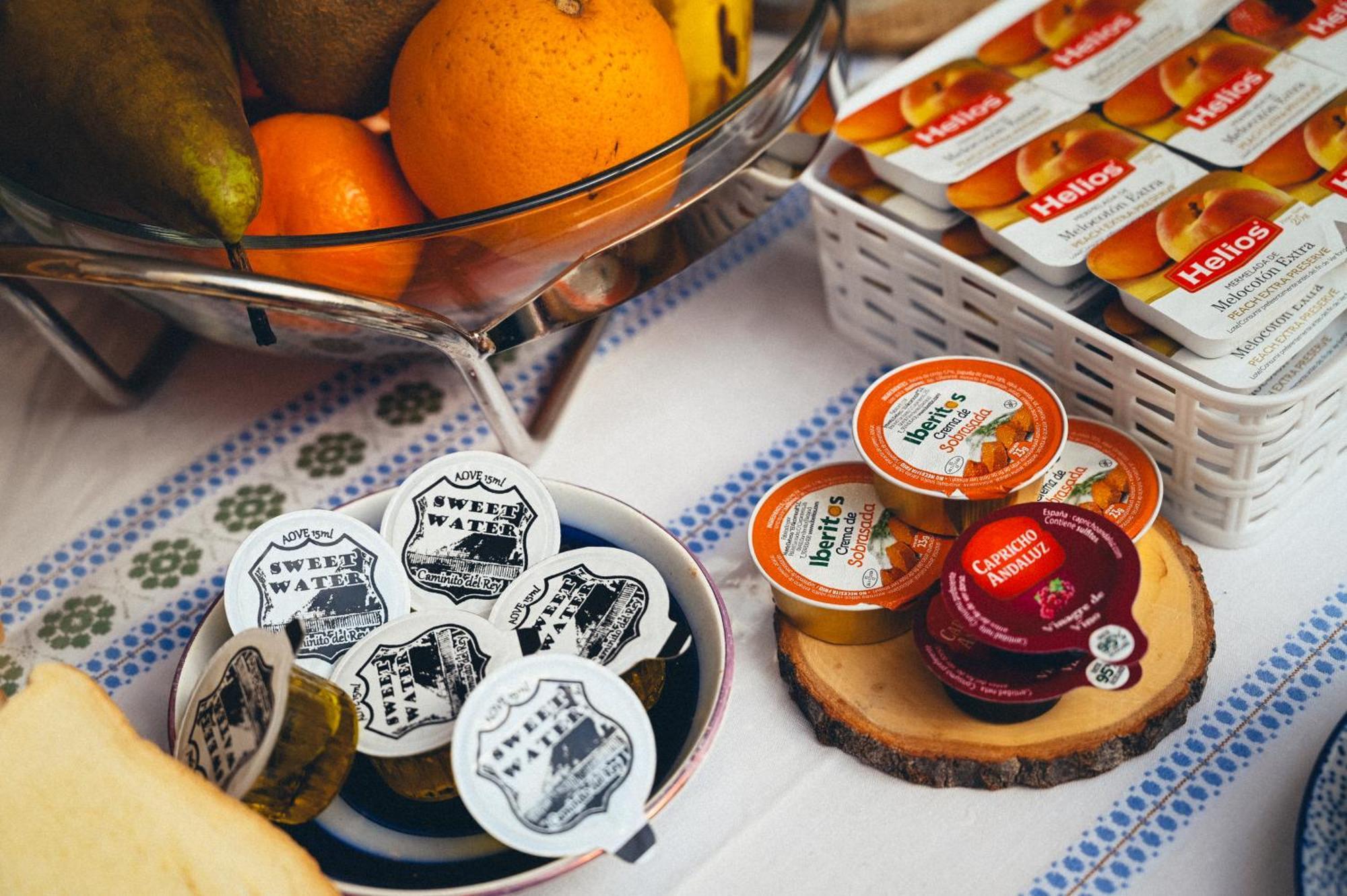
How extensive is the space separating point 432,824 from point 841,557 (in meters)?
0.23

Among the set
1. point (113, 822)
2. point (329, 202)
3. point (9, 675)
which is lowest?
point (9, 675)

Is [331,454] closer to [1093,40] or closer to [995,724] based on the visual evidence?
[995,724]

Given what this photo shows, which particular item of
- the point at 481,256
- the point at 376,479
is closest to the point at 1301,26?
the point at 481,256

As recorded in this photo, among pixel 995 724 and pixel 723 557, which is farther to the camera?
pixel 723 557

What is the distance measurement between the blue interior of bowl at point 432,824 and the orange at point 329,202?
0.72 feet

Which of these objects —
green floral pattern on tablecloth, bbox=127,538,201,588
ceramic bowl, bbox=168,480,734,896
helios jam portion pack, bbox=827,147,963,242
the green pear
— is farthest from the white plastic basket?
green floral pattern on tablecloth, bbox=127,538,201,588

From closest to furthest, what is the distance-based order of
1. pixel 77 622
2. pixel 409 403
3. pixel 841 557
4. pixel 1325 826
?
pixel 1325 826
pixel 841 557
pixel 77 622
pixel 409 403

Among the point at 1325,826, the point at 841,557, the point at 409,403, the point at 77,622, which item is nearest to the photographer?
the point at 1325,826

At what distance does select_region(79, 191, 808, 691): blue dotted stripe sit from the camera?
639 millimetres

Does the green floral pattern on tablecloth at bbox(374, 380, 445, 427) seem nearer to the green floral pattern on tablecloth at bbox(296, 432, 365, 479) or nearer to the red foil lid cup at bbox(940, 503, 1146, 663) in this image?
the green floral pattern on tablecloth at bbox(296, 432, 365, 479)

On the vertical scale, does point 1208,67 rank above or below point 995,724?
above

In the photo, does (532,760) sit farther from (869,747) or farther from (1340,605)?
(1340,605)

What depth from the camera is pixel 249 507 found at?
0.72m

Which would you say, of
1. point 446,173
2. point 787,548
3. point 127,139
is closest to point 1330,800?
point 787,548
